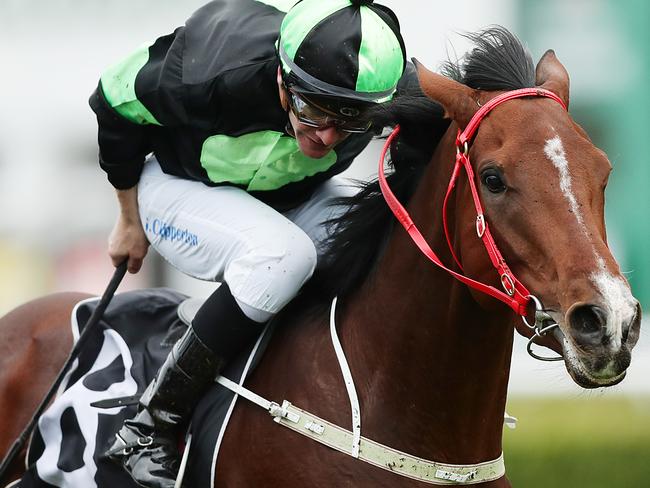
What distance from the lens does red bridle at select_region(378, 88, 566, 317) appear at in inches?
115

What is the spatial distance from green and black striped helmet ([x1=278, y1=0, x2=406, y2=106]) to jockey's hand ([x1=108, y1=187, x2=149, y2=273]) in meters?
0.92

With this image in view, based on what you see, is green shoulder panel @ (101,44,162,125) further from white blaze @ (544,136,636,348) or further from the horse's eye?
white blaze @ (544,136,636,348)

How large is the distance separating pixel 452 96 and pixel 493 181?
34cm

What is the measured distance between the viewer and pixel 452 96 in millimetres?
3213

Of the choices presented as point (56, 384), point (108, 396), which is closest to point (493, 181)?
point (108, 396)

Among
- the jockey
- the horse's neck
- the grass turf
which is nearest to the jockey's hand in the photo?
the jockey

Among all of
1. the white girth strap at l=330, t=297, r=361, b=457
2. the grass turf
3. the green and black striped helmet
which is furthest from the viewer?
the grass turf

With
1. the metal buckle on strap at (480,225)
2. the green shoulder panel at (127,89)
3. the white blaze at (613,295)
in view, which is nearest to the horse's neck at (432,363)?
the metal buckle on strap at (480,225)

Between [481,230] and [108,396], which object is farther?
[108,396]

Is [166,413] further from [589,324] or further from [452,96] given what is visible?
[589,324]

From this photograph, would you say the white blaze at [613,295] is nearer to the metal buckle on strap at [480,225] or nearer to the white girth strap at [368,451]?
the metal buckle on strap at [480,225]

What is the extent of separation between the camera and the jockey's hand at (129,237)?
13.6 feet

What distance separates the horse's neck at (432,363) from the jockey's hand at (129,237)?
1151mm

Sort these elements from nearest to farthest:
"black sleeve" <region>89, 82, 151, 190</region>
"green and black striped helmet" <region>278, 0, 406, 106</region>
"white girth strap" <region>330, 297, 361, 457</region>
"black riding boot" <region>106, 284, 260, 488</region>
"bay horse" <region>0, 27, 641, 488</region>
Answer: "bay horse" <region>0, 27, 641, 488</region> → "white girth strap" <region>330, 297, 361, 457</region> → "green and black striped helmet" <region>278, 0, 406, 106</region> → "black riding boot" <region>106, 284, 260, 488</region> → "black sleeve" <region>89, 82, 151, 190</region>
